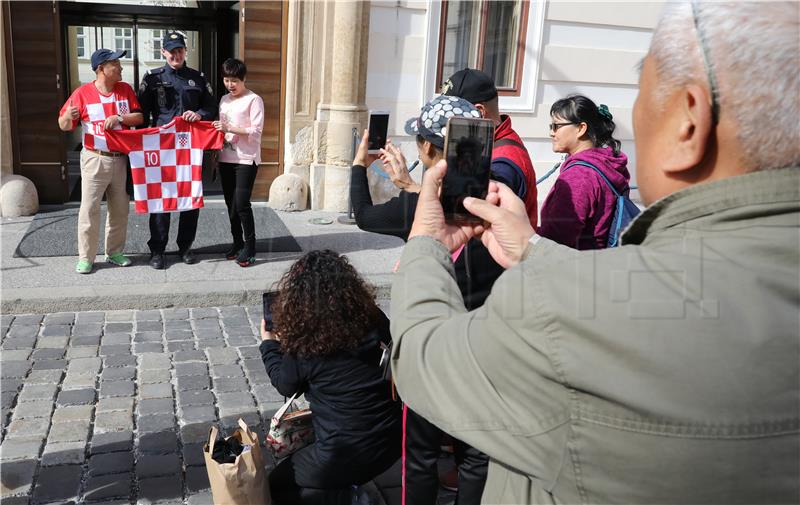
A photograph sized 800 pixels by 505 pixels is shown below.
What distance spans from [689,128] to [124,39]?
49.7ft

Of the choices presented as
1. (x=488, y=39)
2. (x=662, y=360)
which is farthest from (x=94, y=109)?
(x=662, y=360)

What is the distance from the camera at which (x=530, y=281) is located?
1015 millimetres

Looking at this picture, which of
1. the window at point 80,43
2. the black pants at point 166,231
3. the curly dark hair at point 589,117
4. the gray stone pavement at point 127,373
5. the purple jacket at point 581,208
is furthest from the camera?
the window at point 80,43

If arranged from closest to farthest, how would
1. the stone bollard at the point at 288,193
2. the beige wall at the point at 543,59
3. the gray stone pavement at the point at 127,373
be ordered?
the gray stone pavement at the point at 127,373 → the stone bollard at the point at 288,193 → the beige wall at the point at 543,59

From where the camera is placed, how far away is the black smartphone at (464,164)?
5.20 feet

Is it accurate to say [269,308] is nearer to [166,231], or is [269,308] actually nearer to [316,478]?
[316,478]

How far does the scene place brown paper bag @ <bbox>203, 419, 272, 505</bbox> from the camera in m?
2.96

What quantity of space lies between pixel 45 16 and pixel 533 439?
8.46 m

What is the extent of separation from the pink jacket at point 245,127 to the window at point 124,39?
7846mm

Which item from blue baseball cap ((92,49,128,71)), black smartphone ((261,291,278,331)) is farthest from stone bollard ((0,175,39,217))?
black smartphone ((261,291,278,331))

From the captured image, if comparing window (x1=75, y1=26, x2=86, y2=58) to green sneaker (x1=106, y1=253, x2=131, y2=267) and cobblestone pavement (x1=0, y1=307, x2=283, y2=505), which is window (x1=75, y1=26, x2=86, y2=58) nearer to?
green sneaker (x1=106, y1=253, x2=131, y2=267)

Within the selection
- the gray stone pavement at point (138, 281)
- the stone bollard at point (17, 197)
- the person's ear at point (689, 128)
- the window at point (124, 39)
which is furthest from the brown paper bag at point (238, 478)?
the window at point (124, 39)

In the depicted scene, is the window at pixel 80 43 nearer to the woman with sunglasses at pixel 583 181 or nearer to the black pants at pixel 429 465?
the woman with sunglasses at pixel 583 181

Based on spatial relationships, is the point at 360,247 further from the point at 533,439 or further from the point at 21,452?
the point at 533,439
